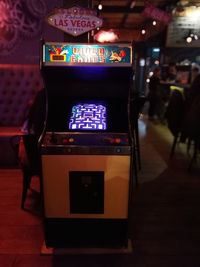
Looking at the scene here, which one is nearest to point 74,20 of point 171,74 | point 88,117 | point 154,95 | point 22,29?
point 88,117

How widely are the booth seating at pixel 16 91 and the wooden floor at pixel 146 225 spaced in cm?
87

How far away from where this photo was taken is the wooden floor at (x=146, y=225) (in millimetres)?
2662

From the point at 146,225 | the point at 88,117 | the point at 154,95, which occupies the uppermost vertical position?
the point at 88,117

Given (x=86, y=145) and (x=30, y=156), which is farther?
(x=30, y=156)

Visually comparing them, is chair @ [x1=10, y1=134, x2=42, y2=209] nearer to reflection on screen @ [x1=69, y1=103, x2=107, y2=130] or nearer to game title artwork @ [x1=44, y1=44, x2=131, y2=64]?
reflection on screen @ [x1=69, y1=103, x2=107, y2=130]

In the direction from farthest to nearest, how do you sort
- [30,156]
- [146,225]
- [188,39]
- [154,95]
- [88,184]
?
[154,95] → [188,39] → [30,156] → [146,225] → [88,184]

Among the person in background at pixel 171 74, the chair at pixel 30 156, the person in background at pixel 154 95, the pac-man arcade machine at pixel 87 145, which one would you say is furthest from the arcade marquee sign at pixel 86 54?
the person in background at pixel 171 74

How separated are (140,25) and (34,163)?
11.3 metres

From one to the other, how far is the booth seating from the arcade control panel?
258cm

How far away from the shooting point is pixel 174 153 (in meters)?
5.79

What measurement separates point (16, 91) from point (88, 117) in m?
2.80

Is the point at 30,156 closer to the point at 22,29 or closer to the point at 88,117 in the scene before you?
the point at 88,117

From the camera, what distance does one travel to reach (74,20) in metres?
3.33

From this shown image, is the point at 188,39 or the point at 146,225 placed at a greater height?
the point at 188,39
